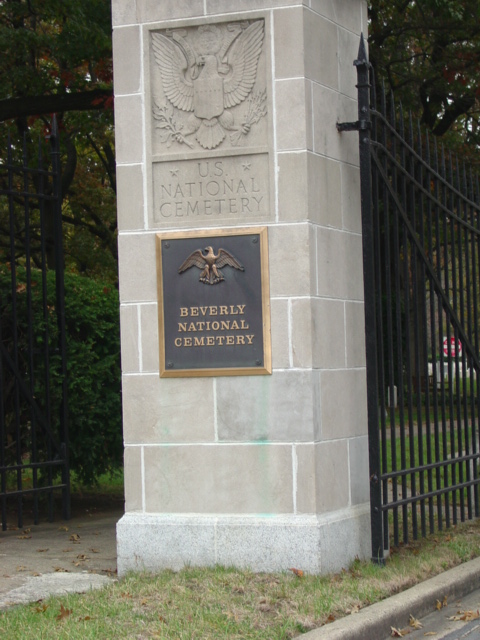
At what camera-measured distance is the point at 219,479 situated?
6.18 meters

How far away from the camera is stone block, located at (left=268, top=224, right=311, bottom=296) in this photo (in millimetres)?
6004

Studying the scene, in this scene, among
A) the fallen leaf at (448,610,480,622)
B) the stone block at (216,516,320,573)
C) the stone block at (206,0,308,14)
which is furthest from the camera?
the stone block at (206,0,308,14)

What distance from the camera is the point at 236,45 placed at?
6238 millimetres

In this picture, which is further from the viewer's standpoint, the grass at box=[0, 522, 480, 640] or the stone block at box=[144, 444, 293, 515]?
the stone block at box=[144, 444, 293, 515]

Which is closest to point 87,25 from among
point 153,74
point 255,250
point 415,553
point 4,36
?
point 4,36

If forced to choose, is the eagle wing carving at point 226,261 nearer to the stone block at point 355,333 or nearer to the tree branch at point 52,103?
the stone block at point 355,333

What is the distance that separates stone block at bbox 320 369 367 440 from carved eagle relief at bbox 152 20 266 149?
174 cm

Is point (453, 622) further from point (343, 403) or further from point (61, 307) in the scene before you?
point (61, 307)

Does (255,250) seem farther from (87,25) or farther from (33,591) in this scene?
(87,25)

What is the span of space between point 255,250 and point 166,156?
898mm

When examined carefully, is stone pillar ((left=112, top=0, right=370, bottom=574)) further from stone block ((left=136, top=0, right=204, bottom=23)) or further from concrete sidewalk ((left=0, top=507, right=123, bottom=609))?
concrete sidewalk ((left=0, top=507, right=123, bottom=609))

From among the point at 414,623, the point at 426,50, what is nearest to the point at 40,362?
the point at 414,623

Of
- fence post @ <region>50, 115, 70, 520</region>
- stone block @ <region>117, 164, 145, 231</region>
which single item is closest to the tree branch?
fence post @ <region>50, 115, 70, 520</region>

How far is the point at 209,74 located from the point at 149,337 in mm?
1784
